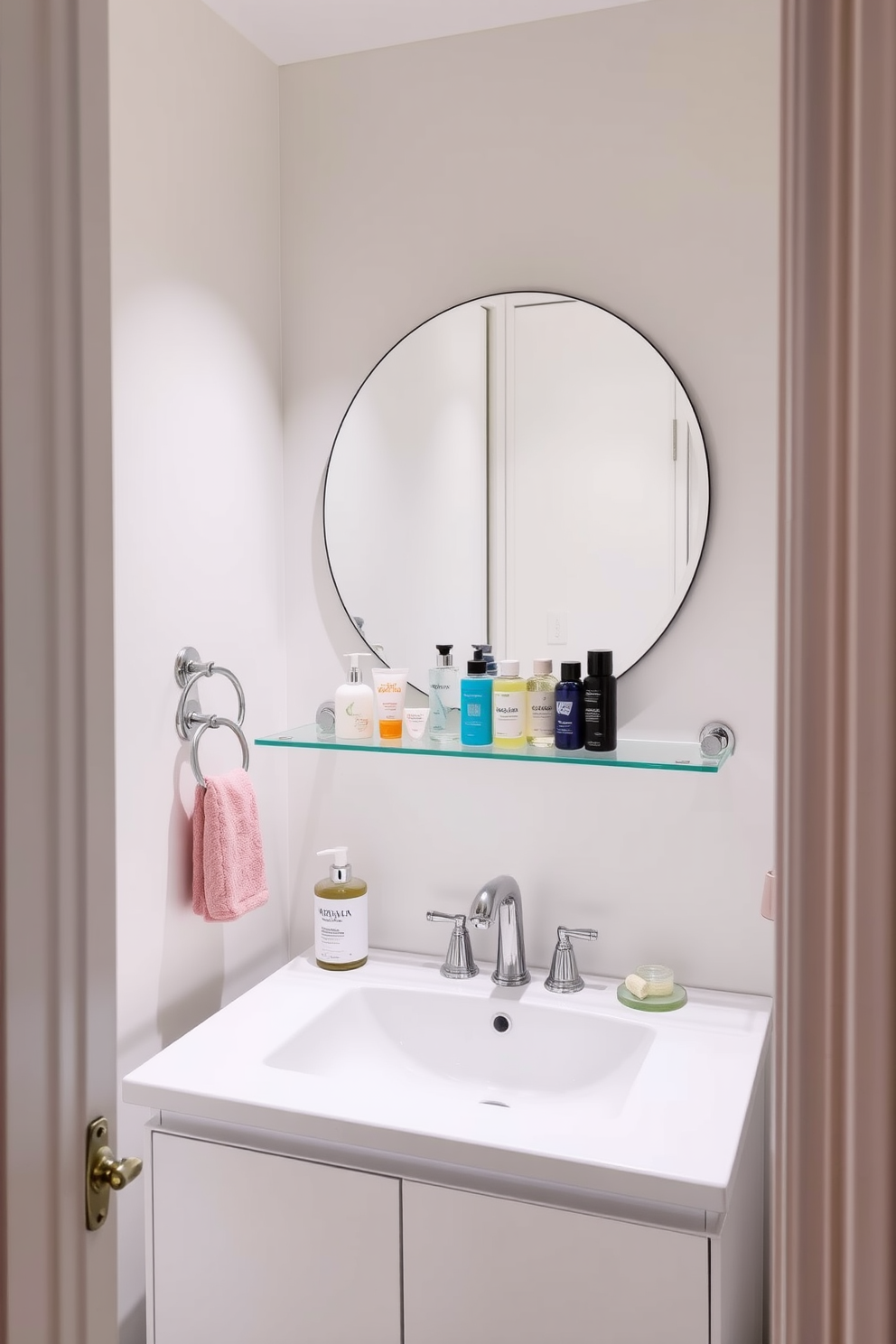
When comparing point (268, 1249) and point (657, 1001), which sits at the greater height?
point (657, 1001)

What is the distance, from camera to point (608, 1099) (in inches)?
56.2

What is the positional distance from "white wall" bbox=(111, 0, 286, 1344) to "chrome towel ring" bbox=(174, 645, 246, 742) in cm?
2

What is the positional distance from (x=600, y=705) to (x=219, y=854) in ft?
2.02

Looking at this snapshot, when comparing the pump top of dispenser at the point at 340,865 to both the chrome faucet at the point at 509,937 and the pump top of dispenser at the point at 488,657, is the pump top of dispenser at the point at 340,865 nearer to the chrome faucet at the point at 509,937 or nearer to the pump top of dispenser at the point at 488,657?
the chrome faucet at the point at 509,937

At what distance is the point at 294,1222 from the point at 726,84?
1.68 m

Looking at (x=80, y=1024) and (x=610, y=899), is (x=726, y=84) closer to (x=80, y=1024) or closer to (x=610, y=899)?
(x=610, y=899)

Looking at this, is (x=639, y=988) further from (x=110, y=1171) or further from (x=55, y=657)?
(x=55, y=657)

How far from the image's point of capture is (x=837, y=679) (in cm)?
43

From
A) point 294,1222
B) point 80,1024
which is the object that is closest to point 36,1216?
point 80,1024

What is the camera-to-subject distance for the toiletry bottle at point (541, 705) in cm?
154

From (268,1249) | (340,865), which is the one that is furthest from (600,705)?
(268,1249)

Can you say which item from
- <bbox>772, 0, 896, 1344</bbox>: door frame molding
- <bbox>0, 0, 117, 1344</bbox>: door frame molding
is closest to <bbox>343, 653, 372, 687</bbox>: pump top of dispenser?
<bbox>0, 0, 117, 1344</bbox>: door frame molding

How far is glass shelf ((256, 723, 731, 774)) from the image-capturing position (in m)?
1.46

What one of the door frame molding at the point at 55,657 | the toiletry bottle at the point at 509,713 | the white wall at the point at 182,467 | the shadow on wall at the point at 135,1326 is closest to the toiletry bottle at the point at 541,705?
the toiletry bottle at the point at 509,713
